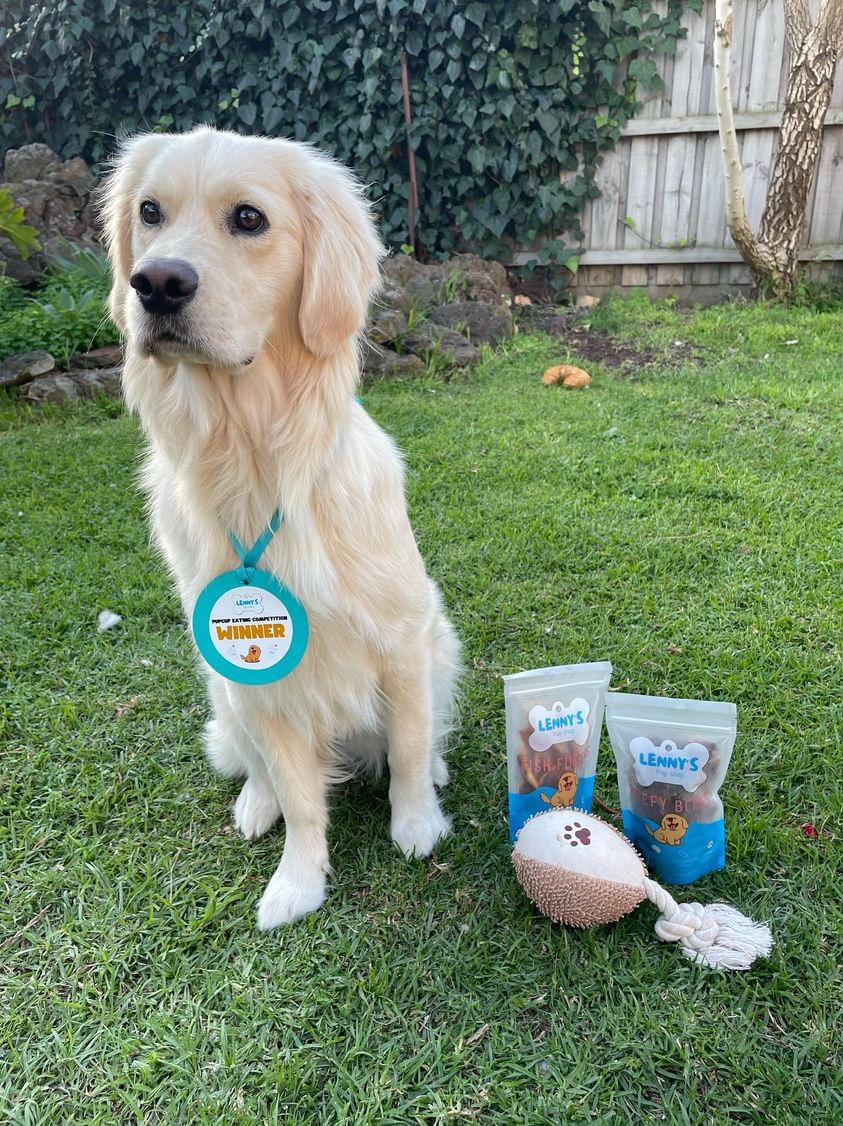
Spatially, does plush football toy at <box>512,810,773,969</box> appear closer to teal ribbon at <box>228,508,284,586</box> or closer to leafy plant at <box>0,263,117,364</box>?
teal ribbon at <box>228,508,284,586</box>

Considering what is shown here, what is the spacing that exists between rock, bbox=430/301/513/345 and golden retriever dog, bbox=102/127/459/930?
13.7ft

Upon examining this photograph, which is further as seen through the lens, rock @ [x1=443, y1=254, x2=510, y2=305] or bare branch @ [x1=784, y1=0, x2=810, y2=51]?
rock @ [x1=443, y1=254, x2=510, y2=305]

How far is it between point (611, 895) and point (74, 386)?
191 inches

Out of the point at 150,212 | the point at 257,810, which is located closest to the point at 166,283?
the point at 150,212

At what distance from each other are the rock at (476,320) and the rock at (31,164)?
3803 millimetres

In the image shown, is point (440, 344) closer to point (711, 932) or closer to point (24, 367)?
point (24, 367)

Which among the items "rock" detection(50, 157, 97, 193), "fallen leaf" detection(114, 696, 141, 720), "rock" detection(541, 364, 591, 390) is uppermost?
"rock" detection(50, 157, 97, 193)

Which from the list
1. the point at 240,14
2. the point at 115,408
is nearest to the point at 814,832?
the point at 115,408

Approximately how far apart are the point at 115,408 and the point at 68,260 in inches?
72.9

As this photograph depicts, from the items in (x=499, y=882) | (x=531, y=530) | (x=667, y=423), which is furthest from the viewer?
(x=667, y=423)

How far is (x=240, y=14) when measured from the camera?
6484 mm

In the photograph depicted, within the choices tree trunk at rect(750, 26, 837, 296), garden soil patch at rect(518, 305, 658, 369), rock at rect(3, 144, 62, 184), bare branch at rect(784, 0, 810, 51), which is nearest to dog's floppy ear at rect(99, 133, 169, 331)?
garden soil patch at rect(518, 305, 658, 369)

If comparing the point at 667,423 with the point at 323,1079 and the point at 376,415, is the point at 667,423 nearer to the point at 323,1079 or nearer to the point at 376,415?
the point at 376,415

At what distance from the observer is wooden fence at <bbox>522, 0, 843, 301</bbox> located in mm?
5945
